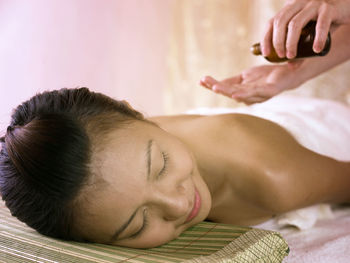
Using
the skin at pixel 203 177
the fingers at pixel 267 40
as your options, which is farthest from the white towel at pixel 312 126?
the fingers at pixel 267 40

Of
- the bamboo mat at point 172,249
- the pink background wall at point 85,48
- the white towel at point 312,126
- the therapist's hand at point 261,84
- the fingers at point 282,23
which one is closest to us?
the bamboo mat at point 172,249

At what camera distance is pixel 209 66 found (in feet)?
8.99

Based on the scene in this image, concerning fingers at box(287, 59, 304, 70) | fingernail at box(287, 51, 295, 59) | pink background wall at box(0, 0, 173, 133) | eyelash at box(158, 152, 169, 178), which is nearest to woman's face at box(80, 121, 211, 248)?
eyelash at box(158, 152, 169, 178)

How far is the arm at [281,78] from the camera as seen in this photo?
1.60 m

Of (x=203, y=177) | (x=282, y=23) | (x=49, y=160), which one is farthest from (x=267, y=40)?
(x=49, y=160)

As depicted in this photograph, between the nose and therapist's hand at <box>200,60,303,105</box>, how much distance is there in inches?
23.7

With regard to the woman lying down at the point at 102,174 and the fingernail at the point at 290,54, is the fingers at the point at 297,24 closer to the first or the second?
the fingernail at the point at 290,54

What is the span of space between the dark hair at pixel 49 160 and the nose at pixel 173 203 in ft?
0.61

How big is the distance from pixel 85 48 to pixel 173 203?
1960 millimetres

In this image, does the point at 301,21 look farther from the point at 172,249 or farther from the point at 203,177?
the point at 172,249

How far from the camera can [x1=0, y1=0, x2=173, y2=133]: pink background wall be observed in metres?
2.53

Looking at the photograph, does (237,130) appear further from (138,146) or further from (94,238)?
(94,238)

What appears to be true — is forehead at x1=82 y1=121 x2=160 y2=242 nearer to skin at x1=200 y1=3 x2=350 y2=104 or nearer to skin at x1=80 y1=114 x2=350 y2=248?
skin at x1=80 y1=114 x2=350 y2=248

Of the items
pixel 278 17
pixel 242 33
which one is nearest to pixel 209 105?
pixel 242 33
